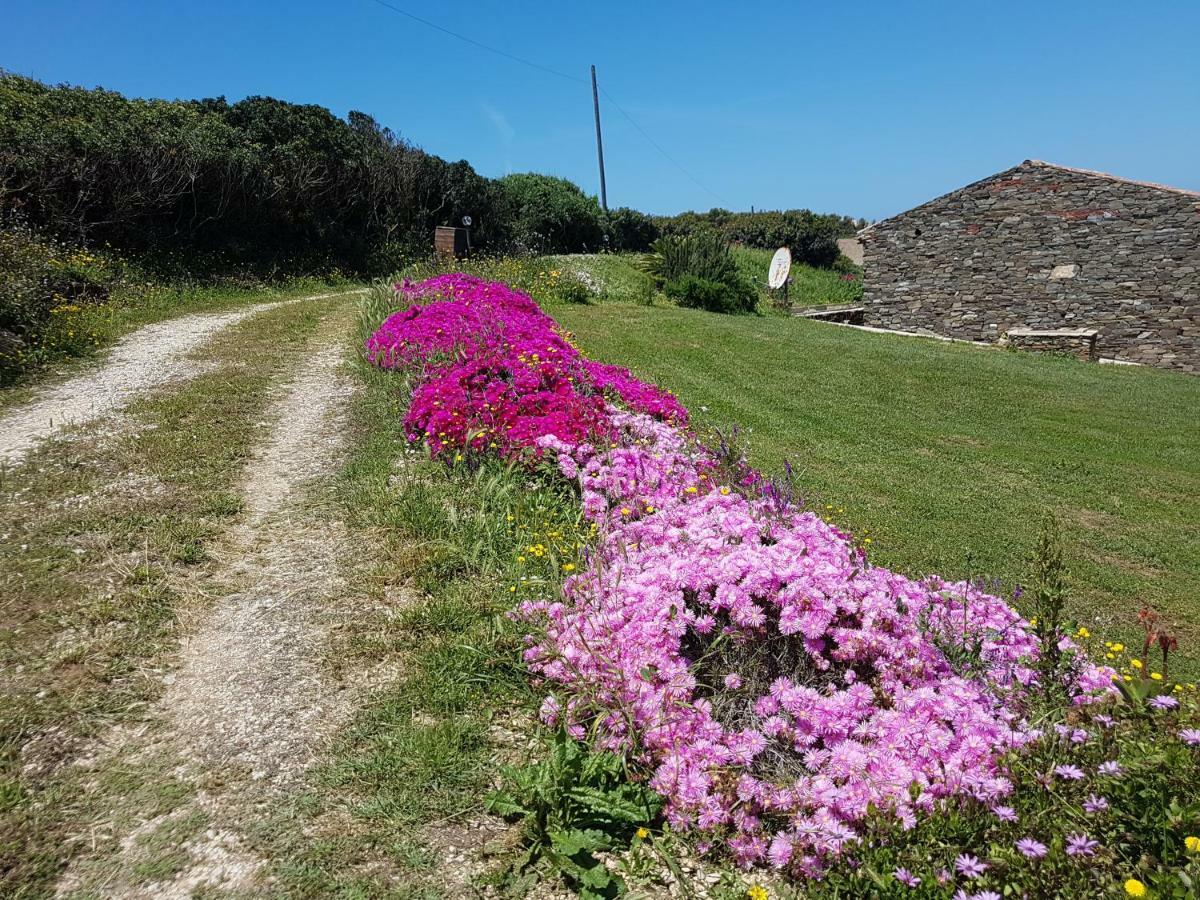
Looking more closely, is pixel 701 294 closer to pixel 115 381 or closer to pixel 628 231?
pixel 628 231

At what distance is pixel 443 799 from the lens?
2.67m

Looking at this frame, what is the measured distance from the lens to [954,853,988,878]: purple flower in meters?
2.06

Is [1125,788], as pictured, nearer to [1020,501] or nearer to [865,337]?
[1020,501]

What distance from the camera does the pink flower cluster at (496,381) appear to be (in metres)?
5.52

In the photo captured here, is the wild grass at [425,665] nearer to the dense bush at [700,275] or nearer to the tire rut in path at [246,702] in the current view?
the tire rut in path at [246,702]

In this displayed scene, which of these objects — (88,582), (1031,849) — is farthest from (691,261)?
(1031,849)

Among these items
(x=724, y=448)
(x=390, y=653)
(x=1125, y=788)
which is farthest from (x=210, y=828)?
(x=724, y=448)

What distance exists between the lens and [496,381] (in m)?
6.25

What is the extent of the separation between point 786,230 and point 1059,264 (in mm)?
18355

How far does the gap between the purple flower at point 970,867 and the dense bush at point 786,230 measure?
1359 inches

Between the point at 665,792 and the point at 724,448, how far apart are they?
3046 mm

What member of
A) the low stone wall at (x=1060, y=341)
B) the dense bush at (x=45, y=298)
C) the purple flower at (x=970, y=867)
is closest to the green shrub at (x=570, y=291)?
the dense bush at (x=45, y=298)

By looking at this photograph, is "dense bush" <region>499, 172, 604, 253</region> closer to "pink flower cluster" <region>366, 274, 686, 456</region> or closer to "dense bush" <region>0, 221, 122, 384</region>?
"dense bush" <region>0, 221, 122, 384</region>

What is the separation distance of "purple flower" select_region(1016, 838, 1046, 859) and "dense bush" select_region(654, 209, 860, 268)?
113ft
